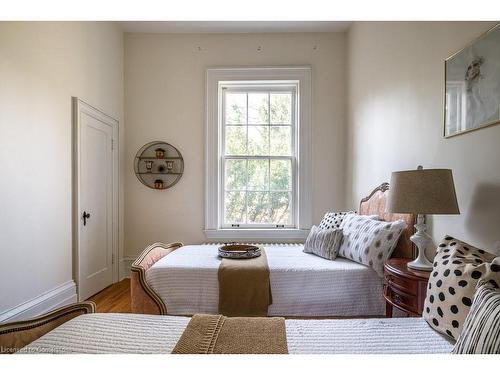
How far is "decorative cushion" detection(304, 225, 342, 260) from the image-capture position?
104 inches

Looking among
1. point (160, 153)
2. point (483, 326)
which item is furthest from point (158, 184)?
point (483, 326)

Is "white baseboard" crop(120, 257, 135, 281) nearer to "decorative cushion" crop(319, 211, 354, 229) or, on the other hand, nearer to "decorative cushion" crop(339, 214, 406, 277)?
"decorative cushion" crop(319, 211, 354, 229)

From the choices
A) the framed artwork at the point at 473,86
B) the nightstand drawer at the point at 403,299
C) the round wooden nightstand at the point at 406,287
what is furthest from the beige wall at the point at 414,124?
the nightstand drawer at the point at 403,299

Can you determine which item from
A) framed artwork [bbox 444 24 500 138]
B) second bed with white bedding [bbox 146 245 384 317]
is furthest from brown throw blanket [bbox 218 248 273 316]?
framed artwork [bbox 444 24 500 138]

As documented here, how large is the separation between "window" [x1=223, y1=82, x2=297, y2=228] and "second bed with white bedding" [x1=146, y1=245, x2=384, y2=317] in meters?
1.64

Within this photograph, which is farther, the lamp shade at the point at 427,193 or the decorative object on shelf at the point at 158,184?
the decorative object on shelf at the point at 158,184

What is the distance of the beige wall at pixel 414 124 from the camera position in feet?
5.37

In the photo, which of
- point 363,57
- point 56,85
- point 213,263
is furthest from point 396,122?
point 56,85

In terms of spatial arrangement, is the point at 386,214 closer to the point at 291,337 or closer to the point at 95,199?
the point at 291,337

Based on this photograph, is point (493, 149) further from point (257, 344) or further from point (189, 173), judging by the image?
point (189, 173)

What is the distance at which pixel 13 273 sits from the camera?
2238 millimetres

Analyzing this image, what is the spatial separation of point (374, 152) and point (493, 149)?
1500mm

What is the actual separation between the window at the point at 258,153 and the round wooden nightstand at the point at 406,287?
6.86 ft

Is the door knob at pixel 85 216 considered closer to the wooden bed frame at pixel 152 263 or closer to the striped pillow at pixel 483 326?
the wooden bed frame at pixel 152 263
